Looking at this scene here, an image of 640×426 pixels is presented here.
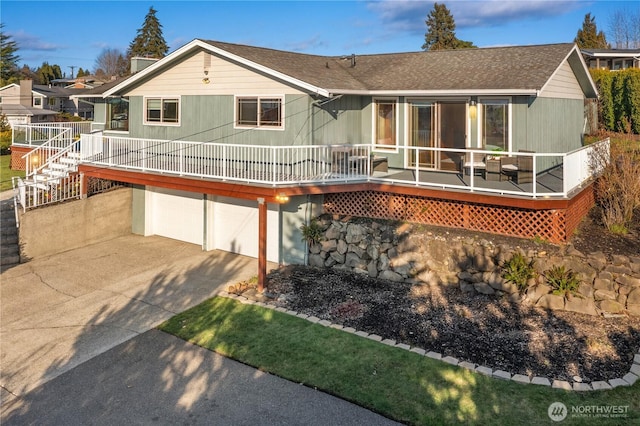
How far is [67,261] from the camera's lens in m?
15.1

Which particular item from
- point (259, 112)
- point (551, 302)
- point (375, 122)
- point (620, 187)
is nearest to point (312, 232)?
point (259, 112)

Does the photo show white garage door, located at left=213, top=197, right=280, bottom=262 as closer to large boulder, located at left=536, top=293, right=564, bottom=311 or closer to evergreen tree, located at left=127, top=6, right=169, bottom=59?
large boulder, located at left=536, top=293, right=564, bottom=311

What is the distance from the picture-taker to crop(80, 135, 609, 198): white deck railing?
1160 centimetres

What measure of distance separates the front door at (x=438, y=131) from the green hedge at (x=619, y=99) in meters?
16.7

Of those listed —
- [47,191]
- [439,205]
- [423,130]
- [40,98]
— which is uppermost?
[40,98]

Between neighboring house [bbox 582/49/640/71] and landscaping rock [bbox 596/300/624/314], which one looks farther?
neighboring house [bbox 582/49/640/71]

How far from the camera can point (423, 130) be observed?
14.8 metres

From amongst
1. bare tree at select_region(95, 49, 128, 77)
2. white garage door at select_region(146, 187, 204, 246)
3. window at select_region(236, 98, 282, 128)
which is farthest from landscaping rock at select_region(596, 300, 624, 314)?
bare tree at select_region(95, 49, 128, 77)

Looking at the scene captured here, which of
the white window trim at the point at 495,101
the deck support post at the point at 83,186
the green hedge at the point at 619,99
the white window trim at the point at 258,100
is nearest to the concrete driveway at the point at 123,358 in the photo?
the deck support post at the point at 83,186

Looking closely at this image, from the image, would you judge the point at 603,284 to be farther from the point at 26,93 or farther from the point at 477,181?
the point at 26,93

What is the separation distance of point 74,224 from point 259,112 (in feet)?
25.3

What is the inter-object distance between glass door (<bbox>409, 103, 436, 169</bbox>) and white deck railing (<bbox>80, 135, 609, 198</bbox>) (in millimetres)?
116

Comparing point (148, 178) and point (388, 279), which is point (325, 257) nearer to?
point (388, 279)

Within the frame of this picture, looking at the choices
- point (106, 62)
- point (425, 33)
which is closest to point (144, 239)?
point (425, 33)
